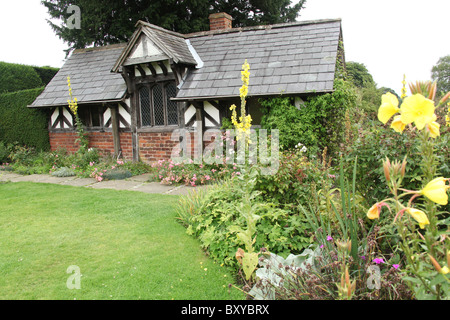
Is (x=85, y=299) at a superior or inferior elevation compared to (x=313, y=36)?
inferior

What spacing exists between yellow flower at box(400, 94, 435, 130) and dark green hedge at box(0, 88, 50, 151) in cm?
1268

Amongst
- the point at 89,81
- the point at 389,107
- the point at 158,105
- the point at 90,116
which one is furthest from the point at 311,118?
the point at 89,81

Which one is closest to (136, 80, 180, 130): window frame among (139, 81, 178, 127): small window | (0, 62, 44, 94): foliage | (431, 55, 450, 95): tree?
(139, 81, 178, 127): small window

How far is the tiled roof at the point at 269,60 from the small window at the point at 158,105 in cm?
79

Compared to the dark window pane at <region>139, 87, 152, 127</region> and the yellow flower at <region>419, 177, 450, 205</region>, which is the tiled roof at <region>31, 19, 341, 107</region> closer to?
the dark window pane at <region>139, 87, 152, 127</region>

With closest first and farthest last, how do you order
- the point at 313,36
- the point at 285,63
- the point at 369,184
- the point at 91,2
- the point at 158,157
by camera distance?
the point at 369,184, the point at 285,63, the point at 313,36, the point at 158,157, the point at 91,2

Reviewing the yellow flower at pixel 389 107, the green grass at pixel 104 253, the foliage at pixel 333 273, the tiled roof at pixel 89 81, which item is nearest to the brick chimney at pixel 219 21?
the tiled roof at pixel 89 81

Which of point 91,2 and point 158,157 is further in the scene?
point 91,2

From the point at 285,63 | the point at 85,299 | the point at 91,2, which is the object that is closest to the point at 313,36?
the point at 285,63

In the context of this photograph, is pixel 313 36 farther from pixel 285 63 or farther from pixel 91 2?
pixel 91 2

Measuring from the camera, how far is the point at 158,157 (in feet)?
32.5

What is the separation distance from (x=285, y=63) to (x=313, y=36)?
4.71 ft

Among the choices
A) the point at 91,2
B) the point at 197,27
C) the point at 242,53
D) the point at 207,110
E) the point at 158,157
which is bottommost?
the point at 158,157
